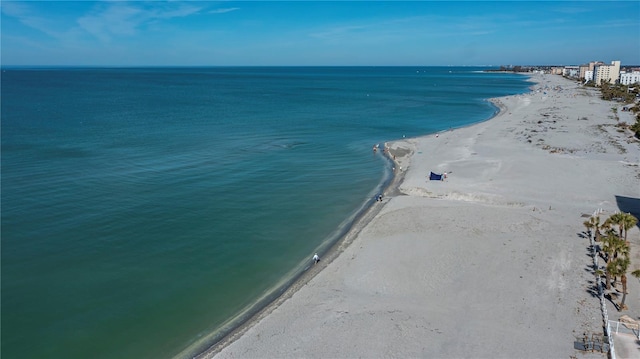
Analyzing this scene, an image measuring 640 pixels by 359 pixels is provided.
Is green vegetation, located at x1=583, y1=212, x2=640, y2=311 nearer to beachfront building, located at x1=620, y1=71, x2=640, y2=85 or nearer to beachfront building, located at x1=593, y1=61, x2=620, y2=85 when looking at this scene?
beachfront building, located at x1=620, y1=71, x2=640, y2=85

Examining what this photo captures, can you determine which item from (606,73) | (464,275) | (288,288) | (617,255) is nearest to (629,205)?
(617,255)

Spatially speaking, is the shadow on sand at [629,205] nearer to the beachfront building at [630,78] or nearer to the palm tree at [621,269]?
the palm tree at [621,269]

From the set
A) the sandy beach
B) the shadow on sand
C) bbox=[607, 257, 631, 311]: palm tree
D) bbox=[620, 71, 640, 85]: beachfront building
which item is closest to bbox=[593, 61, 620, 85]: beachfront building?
Result: bbox=[620, 71, 640, 85]: beachfront building

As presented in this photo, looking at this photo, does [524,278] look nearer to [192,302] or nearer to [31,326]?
[192,302]

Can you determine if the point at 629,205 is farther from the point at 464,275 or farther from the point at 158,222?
the point at 158,222

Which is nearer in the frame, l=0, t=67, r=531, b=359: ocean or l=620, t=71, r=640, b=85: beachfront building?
l=0, t=67, r=531, b=359: ocean

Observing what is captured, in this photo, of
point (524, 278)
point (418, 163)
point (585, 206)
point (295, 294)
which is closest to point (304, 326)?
point (295, 294)
